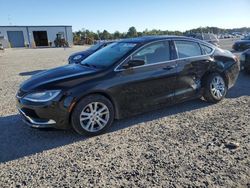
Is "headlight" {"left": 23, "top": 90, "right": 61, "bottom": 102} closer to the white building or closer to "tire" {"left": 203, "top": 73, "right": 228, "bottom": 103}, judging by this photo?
"tire" {"left": 203, "top": 73, "right": 228, "bottom": 103}

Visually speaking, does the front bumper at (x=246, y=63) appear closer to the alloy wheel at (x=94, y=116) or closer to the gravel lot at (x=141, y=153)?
the gravel lot at (x=141, y=153)

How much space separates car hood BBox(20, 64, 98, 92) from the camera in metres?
4.12

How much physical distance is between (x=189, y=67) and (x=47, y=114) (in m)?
3.08

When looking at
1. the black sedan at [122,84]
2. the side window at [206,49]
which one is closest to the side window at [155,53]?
the black sedan at [122,84]

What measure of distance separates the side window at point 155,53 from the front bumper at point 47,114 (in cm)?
167

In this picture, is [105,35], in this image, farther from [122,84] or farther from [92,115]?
[92,115]

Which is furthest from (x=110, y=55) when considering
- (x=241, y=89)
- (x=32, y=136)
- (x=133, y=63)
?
(x=241, y=89)

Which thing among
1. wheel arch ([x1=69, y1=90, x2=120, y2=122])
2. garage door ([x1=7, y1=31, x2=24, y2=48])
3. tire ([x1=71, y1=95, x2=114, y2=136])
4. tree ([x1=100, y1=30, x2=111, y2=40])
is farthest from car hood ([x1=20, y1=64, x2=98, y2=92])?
tree ([x1=100, y1=30, x2=111, y2=40])

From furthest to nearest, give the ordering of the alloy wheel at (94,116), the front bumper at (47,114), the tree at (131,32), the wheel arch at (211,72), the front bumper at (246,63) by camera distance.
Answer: the tree at (131,32)
the front bumper at (246,63)
the wheel arch at (211,72)
the alloy wheel at (94,116)
the front bumper at (47,114)

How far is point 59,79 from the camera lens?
4242 millimetres

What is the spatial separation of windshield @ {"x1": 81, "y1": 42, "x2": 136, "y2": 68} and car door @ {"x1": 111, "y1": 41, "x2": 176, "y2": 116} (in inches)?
8.6

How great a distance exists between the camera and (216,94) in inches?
228

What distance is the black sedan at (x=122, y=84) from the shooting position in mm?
4078

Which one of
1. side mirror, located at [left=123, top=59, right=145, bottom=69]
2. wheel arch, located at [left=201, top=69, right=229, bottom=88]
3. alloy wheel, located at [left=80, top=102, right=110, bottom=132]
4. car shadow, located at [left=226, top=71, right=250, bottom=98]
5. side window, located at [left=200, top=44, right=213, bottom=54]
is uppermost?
side window, located at [left=200, top=44, right=213, bottom=54]
